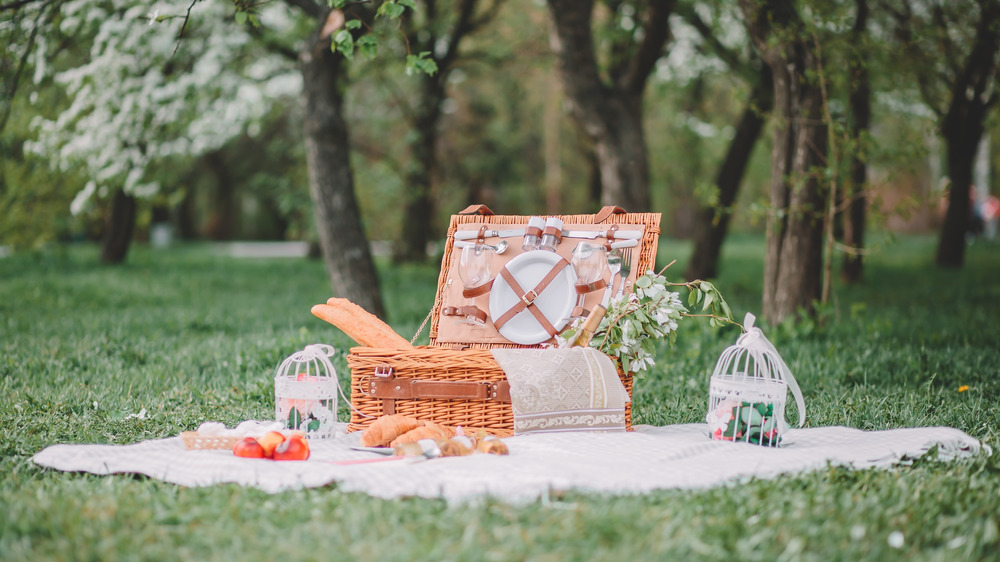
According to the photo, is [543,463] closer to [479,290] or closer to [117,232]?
[479,290]

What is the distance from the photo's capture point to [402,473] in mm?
2836

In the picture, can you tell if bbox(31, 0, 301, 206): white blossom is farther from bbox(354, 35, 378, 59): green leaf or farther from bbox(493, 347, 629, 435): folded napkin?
bbox(493, 347, 629, 435): folded napkin

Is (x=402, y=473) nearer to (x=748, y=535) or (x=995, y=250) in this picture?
(x=748, y=535)

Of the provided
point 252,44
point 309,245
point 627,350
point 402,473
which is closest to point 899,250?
point 309,245

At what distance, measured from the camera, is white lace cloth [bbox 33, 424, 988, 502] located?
2721mm

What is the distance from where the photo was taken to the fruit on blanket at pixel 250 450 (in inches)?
125

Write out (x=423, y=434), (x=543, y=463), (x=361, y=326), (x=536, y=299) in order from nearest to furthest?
(x=543, y=463)
(x=423, y=434)
(x=361, y=326)
(x=536, y=299)

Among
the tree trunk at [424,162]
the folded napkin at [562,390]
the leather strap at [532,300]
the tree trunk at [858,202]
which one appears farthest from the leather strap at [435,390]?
the tree trunk at [424,162]

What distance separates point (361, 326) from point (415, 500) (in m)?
1.52

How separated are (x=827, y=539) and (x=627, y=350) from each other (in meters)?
1.51

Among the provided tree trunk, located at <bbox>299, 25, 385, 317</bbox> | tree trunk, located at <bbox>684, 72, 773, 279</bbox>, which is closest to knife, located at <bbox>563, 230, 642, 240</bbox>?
tree trunk, located at <bbox>299, 25, 385, 317</bbox>

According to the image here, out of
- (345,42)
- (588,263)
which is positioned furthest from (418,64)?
(588,263)

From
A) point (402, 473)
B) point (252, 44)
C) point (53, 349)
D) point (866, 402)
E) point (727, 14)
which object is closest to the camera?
point (402, 473)

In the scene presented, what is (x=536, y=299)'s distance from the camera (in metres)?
4.13
